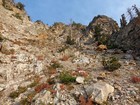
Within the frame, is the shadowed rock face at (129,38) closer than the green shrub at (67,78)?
No

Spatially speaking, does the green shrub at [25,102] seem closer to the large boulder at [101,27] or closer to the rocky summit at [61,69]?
the rocky summit at [61,69]

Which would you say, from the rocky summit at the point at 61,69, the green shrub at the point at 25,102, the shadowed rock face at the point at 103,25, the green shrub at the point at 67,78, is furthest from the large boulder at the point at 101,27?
the green shrub at the point at 25,102

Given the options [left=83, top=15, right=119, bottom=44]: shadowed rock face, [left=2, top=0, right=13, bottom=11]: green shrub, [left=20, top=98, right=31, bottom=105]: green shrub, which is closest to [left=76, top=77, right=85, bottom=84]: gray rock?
[left=20, top=98, right=31, bottom=105]: green shrub

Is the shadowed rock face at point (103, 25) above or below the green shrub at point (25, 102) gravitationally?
above

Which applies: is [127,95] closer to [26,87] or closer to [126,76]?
[126,76]

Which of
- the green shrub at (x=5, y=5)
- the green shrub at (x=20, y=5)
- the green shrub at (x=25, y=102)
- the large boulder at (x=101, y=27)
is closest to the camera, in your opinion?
the green shrub at (x=25, y=102)

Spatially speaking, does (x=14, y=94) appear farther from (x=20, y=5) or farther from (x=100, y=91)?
(x=20, y=5)

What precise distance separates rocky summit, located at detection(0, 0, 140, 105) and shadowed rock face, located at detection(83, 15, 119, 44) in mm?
13458

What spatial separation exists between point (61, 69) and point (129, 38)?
55.1ft

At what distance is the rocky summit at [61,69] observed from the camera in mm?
23438

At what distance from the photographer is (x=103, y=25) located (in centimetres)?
6694

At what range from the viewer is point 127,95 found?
2294cm

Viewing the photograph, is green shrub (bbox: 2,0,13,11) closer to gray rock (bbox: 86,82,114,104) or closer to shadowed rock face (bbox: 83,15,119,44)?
shadowed rock face (bbox: 83,15,119,44)

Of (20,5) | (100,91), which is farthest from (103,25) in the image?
(100,91)
